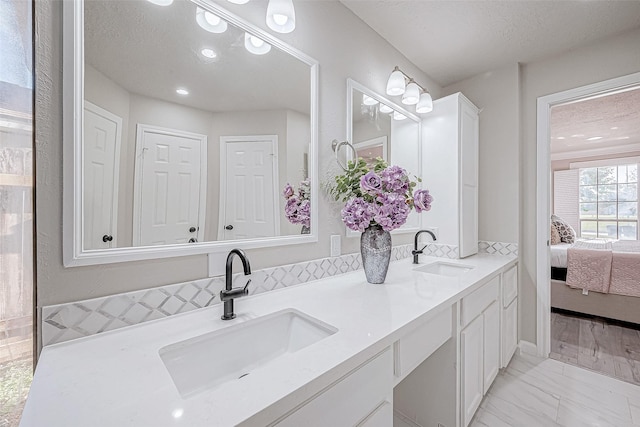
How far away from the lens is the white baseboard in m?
2.24

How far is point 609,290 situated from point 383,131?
2.98 m

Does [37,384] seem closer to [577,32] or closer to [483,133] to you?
[483,133]

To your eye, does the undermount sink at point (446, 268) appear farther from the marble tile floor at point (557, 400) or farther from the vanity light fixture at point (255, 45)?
the vanity light fixture at point (255, 45)

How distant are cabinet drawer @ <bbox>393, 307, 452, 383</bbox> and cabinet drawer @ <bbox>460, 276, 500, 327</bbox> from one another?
139 millimetres

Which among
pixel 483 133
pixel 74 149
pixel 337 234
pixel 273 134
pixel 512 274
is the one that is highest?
pixel 483 133

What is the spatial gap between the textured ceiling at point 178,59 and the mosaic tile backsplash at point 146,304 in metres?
0.68

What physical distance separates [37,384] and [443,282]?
4.86 ft

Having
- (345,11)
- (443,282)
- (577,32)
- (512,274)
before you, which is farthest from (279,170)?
(577,32)

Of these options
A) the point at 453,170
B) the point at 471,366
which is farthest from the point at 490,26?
the point at 471,366

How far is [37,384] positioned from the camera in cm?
59

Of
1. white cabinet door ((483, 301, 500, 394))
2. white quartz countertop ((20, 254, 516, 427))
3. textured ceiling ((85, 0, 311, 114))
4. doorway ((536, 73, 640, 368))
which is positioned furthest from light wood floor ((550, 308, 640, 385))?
textured ceiling ((85, 0, 311, 114))

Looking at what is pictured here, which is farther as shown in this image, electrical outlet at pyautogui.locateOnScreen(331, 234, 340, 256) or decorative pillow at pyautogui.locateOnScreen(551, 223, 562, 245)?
decorative pillow at pyautogui.locateOnScreen(551, 223, 562, 245)

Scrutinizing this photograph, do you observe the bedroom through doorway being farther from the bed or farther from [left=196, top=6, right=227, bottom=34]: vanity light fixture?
[left=196, top=6, right=227, bottom=34]: vanity light fixture

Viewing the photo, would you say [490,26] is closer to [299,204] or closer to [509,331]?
[299,204]
